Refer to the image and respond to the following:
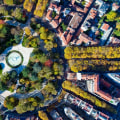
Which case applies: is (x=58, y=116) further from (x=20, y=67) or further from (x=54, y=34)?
(x=54, y=34)

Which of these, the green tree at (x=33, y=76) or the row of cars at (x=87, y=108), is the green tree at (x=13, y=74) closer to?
the green tree at (x=33, y=76)

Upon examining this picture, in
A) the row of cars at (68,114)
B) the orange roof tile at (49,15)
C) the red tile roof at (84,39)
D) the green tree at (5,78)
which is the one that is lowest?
the row of cars at (68,114)

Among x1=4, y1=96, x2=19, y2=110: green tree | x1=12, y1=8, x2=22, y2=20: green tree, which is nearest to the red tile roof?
x1=12, y1=8, x2=22, y2=20: green tree

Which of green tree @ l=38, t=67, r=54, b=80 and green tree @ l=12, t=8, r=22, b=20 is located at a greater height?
green tree @ l=12, t=8, r=22, b=20

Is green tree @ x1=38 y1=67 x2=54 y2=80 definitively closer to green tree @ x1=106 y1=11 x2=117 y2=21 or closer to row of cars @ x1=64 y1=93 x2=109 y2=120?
row of cars @ x1=64 y1=93 x2=109 y2=120

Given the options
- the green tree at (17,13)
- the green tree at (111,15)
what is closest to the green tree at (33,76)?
the green tree at (17,13)

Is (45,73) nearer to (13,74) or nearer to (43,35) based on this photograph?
(13,74)

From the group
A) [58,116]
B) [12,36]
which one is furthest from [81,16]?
[58,116]

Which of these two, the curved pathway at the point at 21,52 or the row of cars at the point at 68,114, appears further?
the curved pathway at the point at 21,52

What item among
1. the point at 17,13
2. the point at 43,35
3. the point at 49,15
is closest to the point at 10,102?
the point at 43,35
